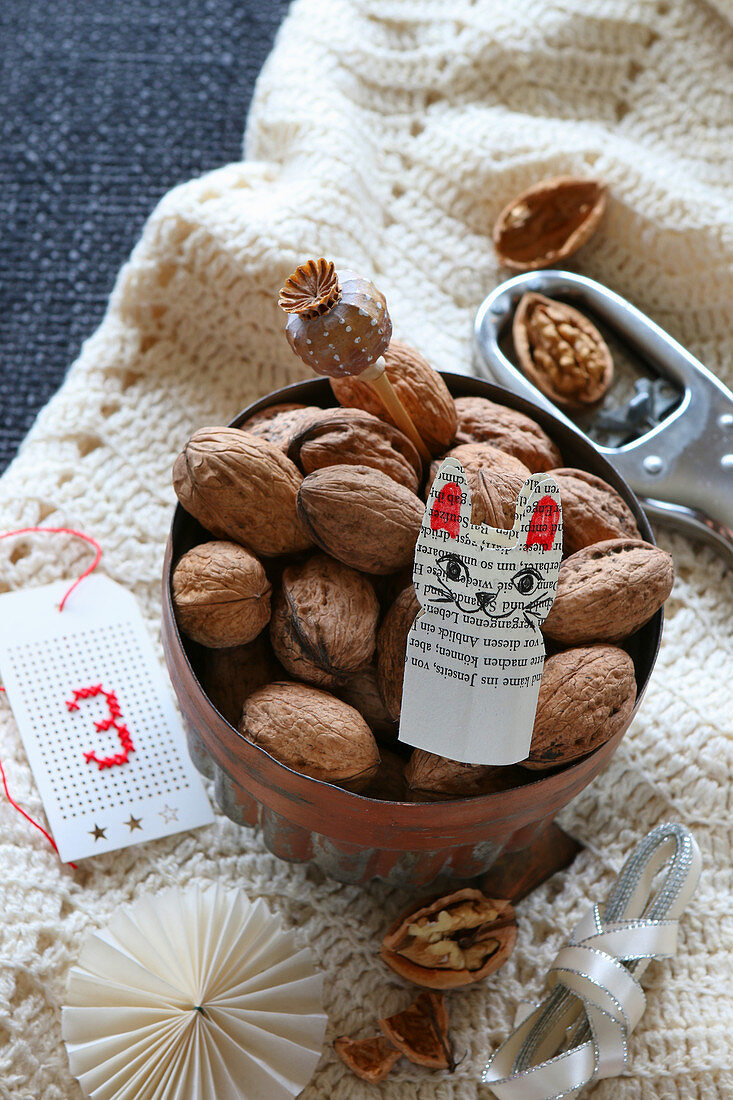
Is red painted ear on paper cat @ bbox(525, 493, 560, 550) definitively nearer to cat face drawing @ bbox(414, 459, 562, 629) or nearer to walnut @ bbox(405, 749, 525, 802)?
cat face drawing @ bbox(414, 459, 562, 629)

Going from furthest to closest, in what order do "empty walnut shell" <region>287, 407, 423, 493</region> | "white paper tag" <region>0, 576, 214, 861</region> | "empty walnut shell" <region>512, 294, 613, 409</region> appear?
"empty walnut shell" <region>512, 294, 613, 409</region>, "white paper tag" <region>0, 576, 214, 861</region>, "empty walnut shell" <region>287, 407, 423, 493</region>

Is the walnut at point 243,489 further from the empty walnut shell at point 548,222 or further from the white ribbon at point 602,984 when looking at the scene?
the empty walnut shell at point 548,222

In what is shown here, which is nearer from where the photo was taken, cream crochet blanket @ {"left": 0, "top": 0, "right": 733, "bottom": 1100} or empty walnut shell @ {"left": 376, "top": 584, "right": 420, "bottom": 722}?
empty walnut shell @ {"left": 376, "top": 584, "right": 420, "bottom": 722}

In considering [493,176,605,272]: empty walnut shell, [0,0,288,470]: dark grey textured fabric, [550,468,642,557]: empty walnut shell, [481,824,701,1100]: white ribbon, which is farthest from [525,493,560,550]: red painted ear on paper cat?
[0,0,288,470]: dark grey textured fabric

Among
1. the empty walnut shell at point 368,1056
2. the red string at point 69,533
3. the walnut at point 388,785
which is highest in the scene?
the walnut at point 388,785

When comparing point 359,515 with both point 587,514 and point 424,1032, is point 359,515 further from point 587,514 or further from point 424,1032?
point 424,1032

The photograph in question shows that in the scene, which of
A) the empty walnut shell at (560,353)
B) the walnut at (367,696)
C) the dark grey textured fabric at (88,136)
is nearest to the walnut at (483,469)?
the walnut at (367,696)

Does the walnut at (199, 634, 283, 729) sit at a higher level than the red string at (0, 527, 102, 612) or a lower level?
higher
